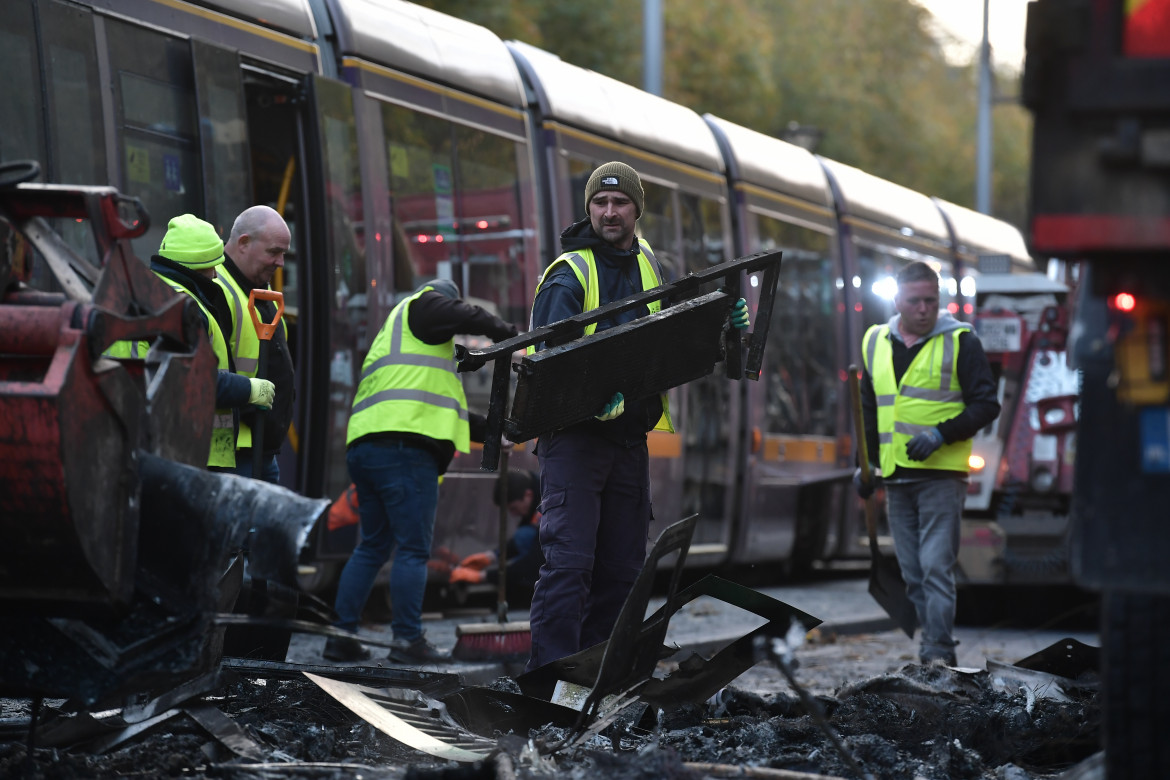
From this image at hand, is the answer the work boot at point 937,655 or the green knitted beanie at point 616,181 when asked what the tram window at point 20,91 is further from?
the work boot at point 937,655

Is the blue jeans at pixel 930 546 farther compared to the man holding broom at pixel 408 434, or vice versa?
the blue jeans at pixel 930 546

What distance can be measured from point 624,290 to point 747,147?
705cm

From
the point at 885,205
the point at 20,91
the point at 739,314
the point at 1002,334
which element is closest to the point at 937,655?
the point at 739,314

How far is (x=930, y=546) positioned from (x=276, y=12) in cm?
390

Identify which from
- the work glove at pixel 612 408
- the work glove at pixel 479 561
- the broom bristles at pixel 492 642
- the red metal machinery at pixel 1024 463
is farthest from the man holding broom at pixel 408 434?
the red metal machinery at pixel 1024 463

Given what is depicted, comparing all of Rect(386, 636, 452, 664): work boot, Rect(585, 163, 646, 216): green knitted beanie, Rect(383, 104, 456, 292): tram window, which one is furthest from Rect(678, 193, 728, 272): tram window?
Rect(585, 163, 646, 216): green knitted beanie

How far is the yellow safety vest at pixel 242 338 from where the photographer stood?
20.1ft

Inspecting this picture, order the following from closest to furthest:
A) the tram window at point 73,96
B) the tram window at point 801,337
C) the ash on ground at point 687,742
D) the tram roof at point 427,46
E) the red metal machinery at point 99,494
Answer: the red metal machinery at point 99,494, the ash on ground at point 687,742, the tram window at point 73,96, the tram roof at point 427,46, the tram window at point 801,337

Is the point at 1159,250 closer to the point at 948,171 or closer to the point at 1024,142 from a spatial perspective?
the point at 948,171

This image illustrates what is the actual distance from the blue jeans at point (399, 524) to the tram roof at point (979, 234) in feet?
34.6

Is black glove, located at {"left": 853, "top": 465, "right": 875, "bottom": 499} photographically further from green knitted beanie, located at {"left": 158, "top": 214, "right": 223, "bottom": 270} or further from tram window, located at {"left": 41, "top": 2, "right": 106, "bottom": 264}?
tram window, located at {"left": 41, "top": 2, "right": 106, "bottom": 264}

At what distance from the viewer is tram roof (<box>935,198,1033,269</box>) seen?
1767cm

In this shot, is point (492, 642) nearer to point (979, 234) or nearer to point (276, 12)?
point (276, 12)

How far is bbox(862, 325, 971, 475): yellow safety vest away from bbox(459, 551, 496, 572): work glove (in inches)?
103
